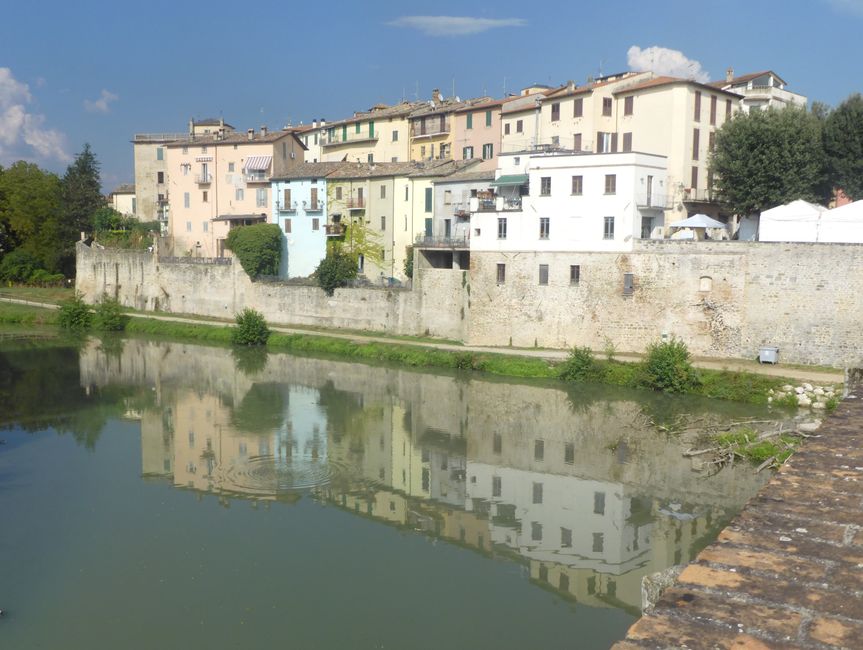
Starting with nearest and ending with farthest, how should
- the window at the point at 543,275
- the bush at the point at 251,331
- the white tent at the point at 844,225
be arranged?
the white tent at the point at 844,225 → the window at the point at 543,275 → the bush at the point at 251,331

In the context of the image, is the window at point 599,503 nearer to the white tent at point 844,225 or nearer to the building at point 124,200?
the white tent at point 844,225

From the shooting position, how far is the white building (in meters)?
30.0

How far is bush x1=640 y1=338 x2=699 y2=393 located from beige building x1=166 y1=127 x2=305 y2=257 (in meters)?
26.1

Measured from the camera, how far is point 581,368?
92.4 feet

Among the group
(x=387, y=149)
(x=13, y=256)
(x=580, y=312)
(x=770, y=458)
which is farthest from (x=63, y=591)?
(x=13, y=256)

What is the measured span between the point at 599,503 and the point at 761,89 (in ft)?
103

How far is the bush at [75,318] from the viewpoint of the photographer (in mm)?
43719

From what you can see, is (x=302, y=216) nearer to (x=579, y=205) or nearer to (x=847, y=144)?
(x=579, y=205)

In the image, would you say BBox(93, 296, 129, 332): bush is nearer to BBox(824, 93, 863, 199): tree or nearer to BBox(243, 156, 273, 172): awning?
BBox(243, 156, 273, 172): awning

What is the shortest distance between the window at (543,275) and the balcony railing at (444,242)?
4377 millimetres

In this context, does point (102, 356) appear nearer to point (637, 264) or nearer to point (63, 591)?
point (637, 264)

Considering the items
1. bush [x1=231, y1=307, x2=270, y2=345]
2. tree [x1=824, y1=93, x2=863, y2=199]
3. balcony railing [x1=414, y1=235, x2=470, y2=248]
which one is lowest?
bush [x1=231, y1=307, x2=270, y2=345]

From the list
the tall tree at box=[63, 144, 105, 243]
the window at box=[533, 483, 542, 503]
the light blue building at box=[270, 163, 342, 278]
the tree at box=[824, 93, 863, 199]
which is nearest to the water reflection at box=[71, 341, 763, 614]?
the window at box=[533, 483, 542, 503]

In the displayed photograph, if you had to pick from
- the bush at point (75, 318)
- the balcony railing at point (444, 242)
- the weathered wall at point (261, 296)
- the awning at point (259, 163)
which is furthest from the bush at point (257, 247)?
the balcony railing at point (444, 242)
